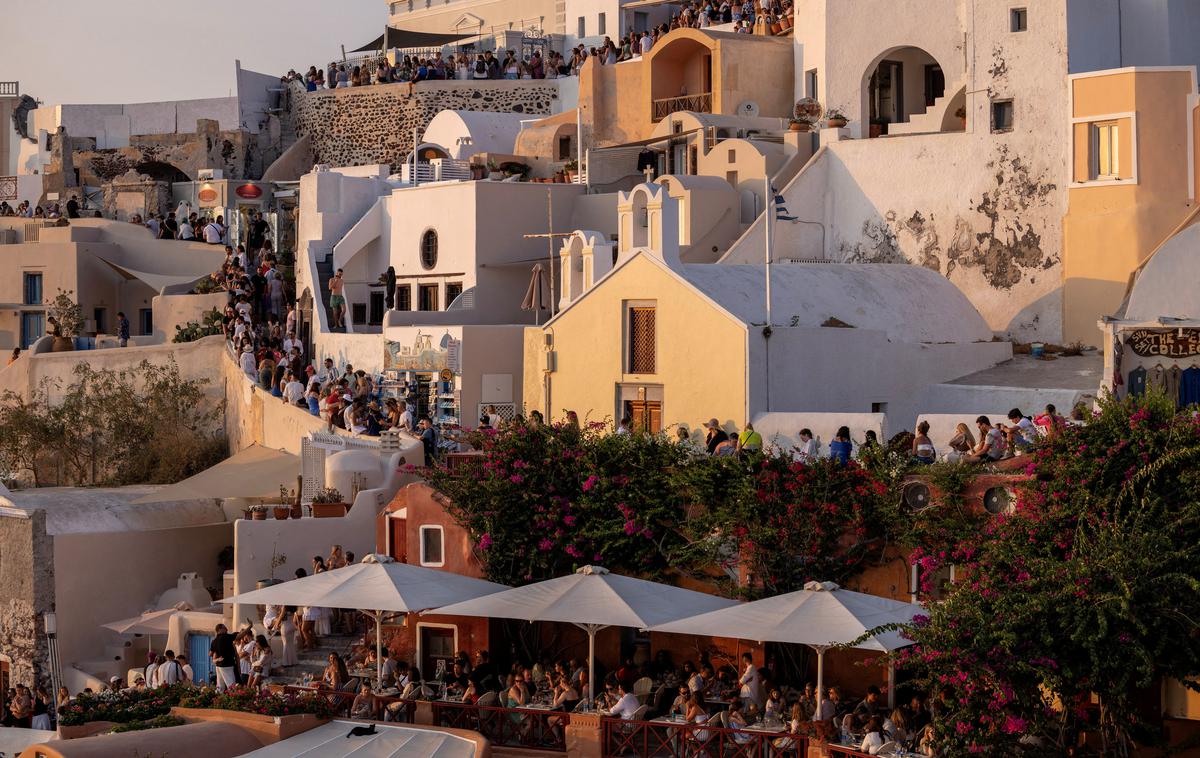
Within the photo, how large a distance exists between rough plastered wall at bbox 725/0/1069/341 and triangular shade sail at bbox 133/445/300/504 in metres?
8.02

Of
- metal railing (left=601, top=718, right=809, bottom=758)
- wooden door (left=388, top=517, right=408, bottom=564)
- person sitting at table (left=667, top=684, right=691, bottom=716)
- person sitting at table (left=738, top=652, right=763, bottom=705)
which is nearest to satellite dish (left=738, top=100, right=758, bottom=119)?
wooden door (left=388, top=517, right=408, bottom=564)

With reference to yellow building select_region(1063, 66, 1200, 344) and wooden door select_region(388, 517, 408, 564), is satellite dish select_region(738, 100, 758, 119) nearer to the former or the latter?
yellow building select_region(1063, 66, 1200, 344)

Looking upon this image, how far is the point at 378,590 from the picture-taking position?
22625mm

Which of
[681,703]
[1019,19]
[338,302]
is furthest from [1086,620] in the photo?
[338,302]

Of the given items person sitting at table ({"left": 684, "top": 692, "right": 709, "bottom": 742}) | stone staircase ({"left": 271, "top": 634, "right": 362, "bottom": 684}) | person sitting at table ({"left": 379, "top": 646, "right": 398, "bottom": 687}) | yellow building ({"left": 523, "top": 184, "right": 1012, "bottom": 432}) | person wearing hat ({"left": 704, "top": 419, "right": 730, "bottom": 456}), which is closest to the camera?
person sitting at table ({"left": 684, "top": 692, "right": 709, "bottom": 742})

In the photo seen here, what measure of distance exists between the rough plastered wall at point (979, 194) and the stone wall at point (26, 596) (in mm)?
11550

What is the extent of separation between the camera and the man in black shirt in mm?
24406

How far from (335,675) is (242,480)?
1048 centimetres

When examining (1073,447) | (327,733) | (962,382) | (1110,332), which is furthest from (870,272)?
(327,733)

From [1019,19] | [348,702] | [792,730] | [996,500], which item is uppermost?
[1019,19]

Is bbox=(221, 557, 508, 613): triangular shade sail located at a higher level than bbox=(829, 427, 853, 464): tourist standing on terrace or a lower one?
lower

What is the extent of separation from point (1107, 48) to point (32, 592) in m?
18.8

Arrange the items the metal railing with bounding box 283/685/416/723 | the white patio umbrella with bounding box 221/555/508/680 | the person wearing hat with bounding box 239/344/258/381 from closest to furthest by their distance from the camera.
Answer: the metal railing with bounding box 283/685/416/723
the white patio umbrella with bounding box 221/555/508/680
the person wearing hat with bounding box 239/344/258/381

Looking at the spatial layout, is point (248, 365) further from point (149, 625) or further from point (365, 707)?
point (365, 707)
